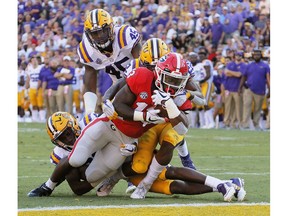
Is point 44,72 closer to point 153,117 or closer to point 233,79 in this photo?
point 233,79

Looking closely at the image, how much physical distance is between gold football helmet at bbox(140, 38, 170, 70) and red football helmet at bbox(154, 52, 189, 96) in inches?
23.2

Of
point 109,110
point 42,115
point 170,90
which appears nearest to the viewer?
point 170,90

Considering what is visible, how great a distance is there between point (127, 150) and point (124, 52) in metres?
1.60

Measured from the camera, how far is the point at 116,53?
7.25m

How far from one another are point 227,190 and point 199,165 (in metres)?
3.62

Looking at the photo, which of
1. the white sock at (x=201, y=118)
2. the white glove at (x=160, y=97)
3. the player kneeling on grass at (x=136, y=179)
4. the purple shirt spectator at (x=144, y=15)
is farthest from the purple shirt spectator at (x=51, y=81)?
the white glove at (x=160, y=97)

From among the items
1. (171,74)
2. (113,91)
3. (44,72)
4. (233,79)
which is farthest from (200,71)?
(171,74)

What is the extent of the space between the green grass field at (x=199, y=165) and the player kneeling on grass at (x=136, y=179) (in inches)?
3.2

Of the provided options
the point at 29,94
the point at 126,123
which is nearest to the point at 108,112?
the point at 126,123

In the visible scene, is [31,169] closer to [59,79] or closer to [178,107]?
[178,107]

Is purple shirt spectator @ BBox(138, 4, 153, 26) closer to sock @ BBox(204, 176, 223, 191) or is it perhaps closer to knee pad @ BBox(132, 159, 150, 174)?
knee pad @ BBox(132, 159, 150, 174)

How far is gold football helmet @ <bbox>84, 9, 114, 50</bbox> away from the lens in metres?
6.75

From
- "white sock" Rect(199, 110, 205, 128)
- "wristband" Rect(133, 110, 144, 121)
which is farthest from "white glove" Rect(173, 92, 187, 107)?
"white sock" Rect(199, 110, 205, 128)
